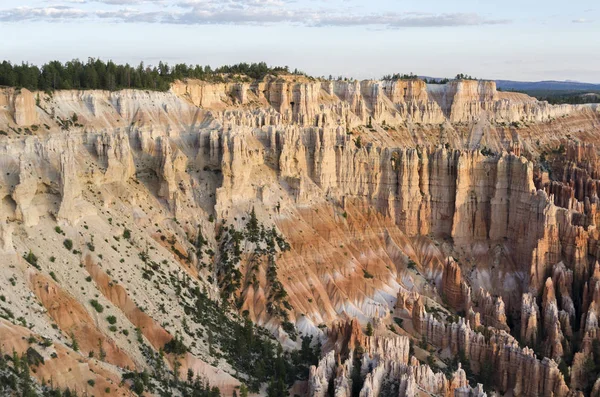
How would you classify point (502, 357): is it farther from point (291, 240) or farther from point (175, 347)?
point (175, 347)

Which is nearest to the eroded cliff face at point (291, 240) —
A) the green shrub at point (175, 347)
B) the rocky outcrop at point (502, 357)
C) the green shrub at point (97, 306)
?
the rocky outcrop at point (502, 357)

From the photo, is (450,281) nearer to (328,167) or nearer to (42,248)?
(328,167)

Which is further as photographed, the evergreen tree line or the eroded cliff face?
the evergreen tree line

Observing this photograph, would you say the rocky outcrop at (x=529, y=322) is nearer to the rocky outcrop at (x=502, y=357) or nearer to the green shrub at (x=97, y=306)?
the rocky outcrop at (x=502, y=357)

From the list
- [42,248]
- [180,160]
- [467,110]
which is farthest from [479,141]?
[42,248]

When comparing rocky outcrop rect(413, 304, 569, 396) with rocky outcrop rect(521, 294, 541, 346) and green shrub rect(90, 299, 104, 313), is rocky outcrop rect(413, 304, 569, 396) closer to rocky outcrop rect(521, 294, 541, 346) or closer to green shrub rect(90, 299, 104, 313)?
rocky outcrop rect(521, 294, 541, 346)

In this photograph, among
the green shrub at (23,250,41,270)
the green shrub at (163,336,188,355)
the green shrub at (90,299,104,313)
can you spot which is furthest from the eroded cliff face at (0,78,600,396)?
the green shrub at (163,336,188,355)
